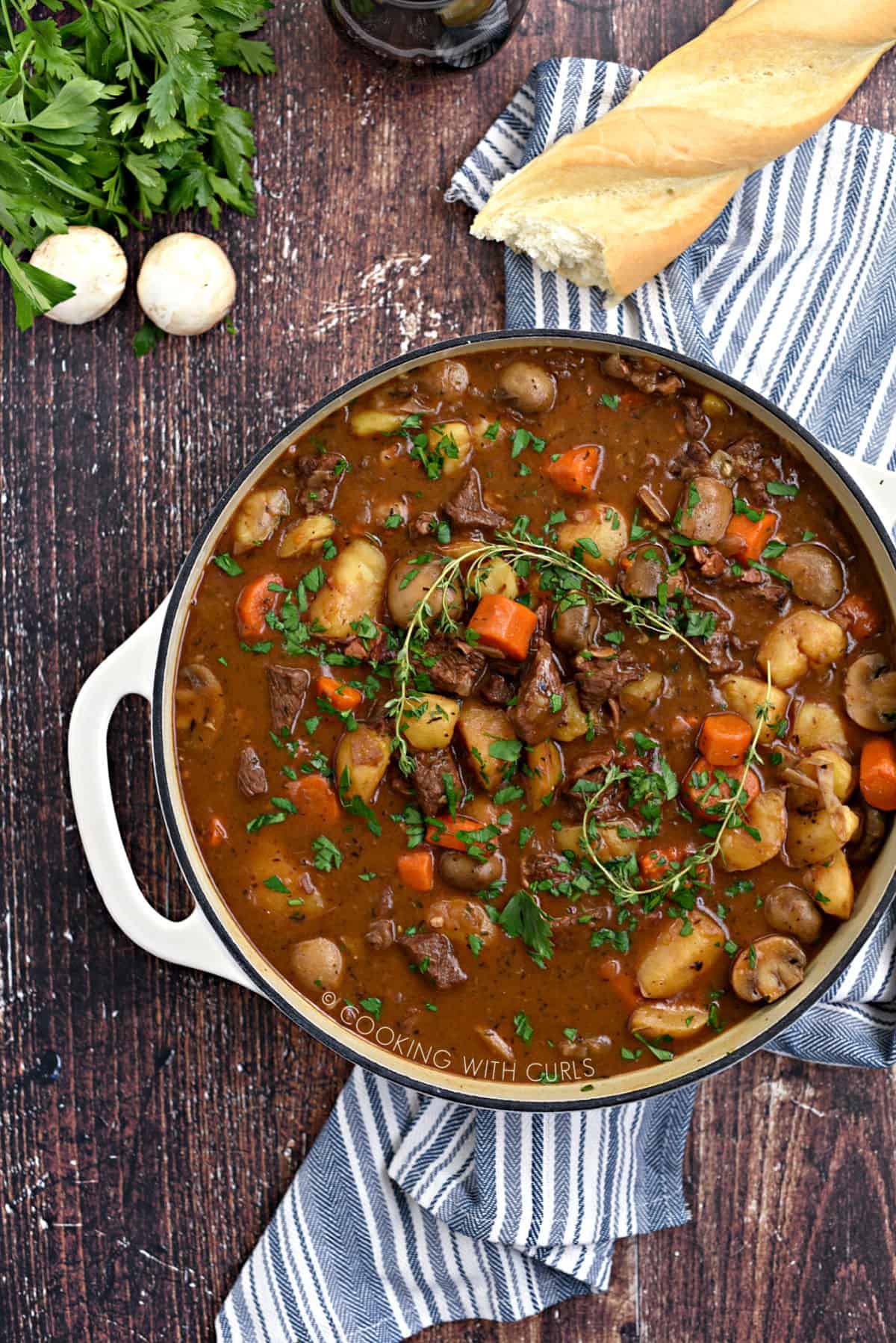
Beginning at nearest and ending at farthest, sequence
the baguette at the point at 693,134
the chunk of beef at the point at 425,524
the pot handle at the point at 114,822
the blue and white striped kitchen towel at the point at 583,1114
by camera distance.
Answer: the chunk of beef at the point at 425,524, the baguette at the point at 693,134, the pot handle at the point at 114,822, the blue and white striped kitchen towel at the point at 583,1114

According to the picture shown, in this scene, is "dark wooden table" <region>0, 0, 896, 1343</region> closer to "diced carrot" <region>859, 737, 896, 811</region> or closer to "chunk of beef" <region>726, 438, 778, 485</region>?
"chunk of beef" <region>726, 438, 778, 485</region>

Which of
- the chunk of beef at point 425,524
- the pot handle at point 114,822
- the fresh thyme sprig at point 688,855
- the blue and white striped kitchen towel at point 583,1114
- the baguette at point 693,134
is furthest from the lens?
the blue and white striped kitchen towel at point 583,1114

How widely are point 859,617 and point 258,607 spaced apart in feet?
5.15

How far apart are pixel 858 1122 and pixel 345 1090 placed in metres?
1.56

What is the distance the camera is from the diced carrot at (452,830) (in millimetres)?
2775

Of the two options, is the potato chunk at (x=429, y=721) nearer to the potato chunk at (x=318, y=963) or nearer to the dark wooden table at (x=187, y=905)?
the potato chunk at (x=318, y=963)

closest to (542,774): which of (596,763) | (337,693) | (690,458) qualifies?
(596,763)

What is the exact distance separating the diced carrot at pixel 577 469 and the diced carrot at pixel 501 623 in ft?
1.09

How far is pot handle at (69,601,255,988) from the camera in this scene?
300cm

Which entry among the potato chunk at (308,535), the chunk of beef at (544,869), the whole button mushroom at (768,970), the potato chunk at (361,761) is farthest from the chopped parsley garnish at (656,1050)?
the potato chunk at (308,535)

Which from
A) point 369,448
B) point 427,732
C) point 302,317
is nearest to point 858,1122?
point 427,732

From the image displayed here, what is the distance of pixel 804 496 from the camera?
2.84 metres

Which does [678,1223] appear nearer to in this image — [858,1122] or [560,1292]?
[560,1292]

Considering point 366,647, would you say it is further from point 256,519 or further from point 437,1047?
point 437,1047
